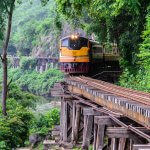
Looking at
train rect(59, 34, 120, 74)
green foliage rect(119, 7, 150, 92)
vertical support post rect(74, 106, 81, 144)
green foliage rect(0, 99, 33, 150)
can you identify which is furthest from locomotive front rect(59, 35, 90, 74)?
vertical support post rect(74, 106, 81, 144)

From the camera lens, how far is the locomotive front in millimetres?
21094

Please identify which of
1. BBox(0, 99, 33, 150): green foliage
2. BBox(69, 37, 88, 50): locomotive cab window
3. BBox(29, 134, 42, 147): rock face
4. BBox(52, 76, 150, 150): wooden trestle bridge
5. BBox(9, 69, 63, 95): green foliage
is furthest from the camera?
BBox(9, 69, 63, 95): green foliage

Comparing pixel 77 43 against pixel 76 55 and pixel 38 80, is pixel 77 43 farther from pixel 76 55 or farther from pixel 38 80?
pixel 38 80

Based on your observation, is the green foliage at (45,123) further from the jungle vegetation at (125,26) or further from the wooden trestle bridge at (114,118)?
the wooden trestle bridge at (114,118)

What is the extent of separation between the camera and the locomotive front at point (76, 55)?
21.1m

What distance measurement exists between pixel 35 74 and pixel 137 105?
6056cm

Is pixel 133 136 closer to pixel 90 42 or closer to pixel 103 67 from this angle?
pixel 90 42

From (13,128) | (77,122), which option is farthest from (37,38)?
(77,122)

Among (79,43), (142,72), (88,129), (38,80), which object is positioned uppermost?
(79,43)

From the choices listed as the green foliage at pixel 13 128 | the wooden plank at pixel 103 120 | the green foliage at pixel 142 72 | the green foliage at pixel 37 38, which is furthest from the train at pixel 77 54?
the green foliage at pixel 37 38

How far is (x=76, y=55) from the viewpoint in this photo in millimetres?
21266

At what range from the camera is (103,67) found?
2366 centimetres

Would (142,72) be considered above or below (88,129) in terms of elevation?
above

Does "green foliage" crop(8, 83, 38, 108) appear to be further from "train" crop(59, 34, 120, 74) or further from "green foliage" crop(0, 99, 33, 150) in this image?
"train" crop(59, 34, 120, 74)
